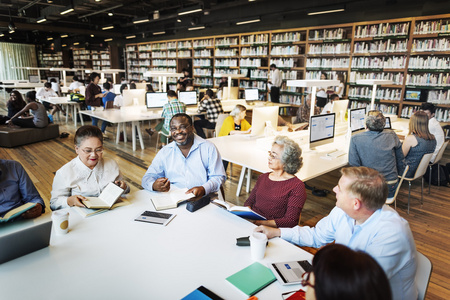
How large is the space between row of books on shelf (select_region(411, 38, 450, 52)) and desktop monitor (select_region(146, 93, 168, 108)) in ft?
18.9

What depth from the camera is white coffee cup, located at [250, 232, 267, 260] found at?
4.52 ft

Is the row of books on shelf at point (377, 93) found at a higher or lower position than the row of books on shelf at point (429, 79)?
lower

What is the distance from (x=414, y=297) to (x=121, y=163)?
4.72 m

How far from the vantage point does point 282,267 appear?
4.41 ft

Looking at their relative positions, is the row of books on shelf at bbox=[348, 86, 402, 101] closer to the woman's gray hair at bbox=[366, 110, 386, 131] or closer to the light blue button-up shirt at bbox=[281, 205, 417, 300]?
the woman's gray hair at bbox=[366, 110, 386, 131]

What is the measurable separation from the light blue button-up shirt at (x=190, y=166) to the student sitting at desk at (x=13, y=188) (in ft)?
2.59

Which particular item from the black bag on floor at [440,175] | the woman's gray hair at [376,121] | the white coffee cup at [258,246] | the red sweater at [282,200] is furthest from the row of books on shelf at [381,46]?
the white coffee cup at [258,246]

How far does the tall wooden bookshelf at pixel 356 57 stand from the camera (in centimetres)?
655

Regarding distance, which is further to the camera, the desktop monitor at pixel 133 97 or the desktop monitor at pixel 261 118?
the desktop monitor at pixel 133 97

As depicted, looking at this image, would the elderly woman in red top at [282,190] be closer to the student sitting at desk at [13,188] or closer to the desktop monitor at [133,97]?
the student sitting at desk at [13,188]

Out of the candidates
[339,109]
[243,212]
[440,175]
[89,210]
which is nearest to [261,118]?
[339,109]

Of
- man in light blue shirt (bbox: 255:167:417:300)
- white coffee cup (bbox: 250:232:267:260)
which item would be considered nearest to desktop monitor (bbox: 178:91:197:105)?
man in light blue shirt (bbox: 255:167:417:300)

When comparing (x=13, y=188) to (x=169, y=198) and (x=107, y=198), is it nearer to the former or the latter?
(x=107, y=198)

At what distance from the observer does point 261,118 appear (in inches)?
156
